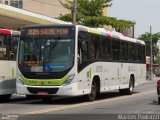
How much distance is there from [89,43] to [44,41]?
84.3 inches

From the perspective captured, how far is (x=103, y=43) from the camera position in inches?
949

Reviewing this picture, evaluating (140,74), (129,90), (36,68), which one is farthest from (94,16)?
(36,68)

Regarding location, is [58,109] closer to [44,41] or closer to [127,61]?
[44,41]

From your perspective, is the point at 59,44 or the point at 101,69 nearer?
the point at 59,44

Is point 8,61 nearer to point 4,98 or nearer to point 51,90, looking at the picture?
point 4,98

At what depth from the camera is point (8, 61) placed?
2166 centimetres

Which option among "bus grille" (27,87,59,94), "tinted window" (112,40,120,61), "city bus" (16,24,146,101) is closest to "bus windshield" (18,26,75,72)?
→ "city bus" (16,24,146,101)

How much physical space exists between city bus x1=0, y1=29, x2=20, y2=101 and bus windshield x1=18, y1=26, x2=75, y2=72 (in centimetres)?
61

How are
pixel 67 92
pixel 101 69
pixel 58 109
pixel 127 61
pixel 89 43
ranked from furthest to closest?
pixel 127 61 < pixel 101 69 < pixel 89 43 < pixel 67 92 < pixel 58 109

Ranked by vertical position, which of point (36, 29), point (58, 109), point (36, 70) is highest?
point (36, 29)

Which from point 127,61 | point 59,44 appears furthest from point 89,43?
point 127,61

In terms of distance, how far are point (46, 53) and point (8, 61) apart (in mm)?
1803

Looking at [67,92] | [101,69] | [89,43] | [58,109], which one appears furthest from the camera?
[101,69]

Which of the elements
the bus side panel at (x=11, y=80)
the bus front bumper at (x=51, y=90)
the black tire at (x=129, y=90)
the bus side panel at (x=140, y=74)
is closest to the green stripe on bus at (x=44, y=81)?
the bus front bumper at (x=51, y=90)
